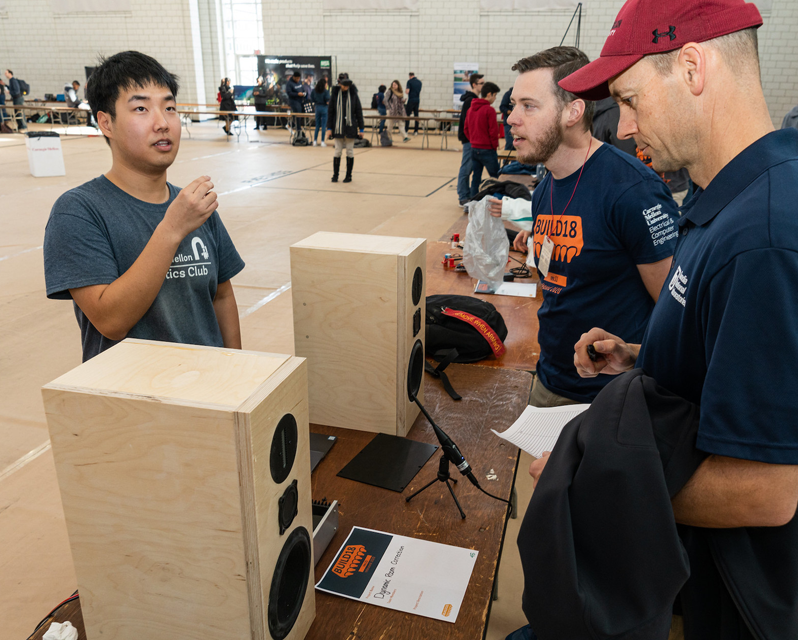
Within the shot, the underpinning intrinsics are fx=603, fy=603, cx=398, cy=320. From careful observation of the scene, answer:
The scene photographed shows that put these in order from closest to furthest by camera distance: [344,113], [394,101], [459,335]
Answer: [459,335] < [344,113] < [394,101]

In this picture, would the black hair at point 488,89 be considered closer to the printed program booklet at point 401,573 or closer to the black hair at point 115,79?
the black hair at point 115,79

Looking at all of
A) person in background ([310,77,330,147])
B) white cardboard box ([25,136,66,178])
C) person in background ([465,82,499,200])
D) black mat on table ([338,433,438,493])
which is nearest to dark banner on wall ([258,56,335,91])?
person in background ([310,77,330,147])

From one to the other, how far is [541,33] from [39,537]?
15.0 meters

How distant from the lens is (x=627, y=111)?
942mm

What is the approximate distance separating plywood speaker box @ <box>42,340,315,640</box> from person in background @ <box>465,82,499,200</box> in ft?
22.0

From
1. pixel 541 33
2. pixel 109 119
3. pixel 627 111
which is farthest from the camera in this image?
pixel 541 33

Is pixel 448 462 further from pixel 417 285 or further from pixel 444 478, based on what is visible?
pixel 417 285

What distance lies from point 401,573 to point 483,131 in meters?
6.72

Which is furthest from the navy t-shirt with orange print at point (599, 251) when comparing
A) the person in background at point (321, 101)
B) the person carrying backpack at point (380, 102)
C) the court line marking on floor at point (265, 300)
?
the person carrying backpack at point (380, 102)

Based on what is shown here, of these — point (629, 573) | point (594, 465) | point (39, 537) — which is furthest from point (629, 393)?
point (39, 537)

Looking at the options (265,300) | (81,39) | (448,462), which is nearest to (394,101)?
(81,39)

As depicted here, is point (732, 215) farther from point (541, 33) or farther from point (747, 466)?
point (541, 33)

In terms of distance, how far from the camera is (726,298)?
751 mm

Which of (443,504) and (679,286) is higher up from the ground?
(679,286)
